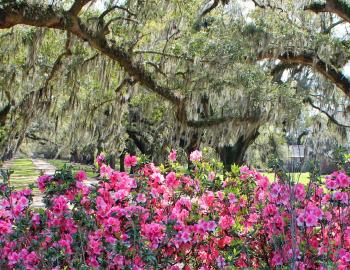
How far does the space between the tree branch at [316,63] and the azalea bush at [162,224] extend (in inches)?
262

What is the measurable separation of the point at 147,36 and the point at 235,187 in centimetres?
736

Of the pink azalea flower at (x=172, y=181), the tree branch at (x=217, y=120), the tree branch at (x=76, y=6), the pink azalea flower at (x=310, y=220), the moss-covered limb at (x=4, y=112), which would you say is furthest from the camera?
the moss-covered limb at (x=4, y=112)

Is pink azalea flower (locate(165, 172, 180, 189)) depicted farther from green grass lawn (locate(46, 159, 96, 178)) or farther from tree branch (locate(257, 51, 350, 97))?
tree branch (locate(257, 51, 350, 97))

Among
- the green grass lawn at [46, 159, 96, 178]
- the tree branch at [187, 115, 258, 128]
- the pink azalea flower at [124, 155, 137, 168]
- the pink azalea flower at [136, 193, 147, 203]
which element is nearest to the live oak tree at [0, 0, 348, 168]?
the tree branch at [187, 115, 258, 128]

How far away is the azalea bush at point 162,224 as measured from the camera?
3.02 metres

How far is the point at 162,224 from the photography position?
127 inches

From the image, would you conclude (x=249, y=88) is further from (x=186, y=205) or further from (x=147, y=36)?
(x=186, y=205)

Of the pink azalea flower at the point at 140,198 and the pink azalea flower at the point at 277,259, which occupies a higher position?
the pink azalea flower at the point at 140,198

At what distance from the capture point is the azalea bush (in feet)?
9.91

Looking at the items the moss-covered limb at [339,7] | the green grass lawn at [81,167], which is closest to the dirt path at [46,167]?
the green grass lawn at [81,167]

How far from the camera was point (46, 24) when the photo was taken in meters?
7.09

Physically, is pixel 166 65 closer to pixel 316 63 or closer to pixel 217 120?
pixel 217 120

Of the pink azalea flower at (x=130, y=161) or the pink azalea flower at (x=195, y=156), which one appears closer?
the pink azalea flower at (x=130, y=161)

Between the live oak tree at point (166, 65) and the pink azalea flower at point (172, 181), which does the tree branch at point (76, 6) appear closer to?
the live oak tree at point (166, 65)
